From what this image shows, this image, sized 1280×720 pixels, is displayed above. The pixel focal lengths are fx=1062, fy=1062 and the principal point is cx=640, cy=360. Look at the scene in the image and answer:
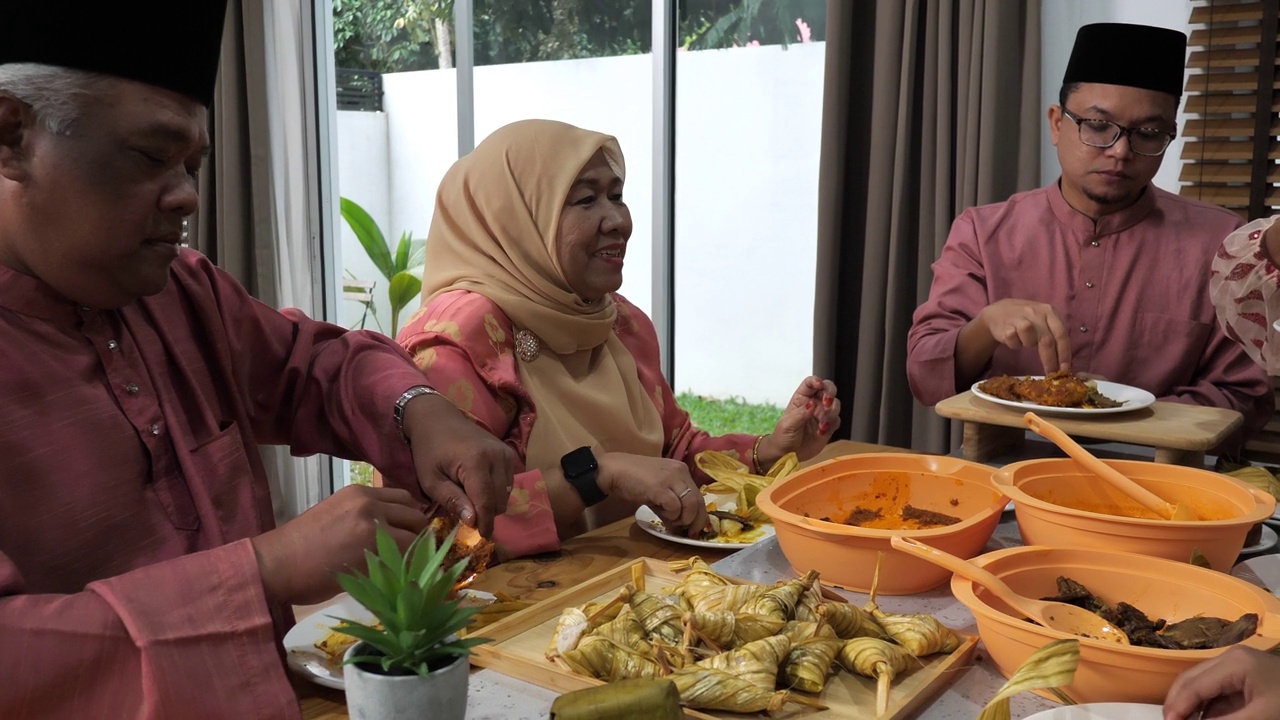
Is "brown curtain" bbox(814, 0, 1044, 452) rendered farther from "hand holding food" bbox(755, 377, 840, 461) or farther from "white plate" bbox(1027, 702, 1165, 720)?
"white plate" bbox(1027, 702, 1165, 720)

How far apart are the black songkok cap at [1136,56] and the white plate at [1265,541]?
1251mm

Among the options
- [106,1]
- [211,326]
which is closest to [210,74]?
[106,1]

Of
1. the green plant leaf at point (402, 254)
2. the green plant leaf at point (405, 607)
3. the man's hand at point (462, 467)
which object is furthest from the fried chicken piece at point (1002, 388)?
the green plant leaf at point (402, 254)

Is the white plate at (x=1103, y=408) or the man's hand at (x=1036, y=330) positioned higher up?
the man's hand at (x=1036, y=330)

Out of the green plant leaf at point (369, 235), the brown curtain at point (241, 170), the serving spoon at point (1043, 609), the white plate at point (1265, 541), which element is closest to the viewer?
the serving spoon at point (1043, 609)

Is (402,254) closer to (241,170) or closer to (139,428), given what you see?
(241,170)

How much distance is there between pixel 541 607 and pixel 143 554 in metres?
0.47

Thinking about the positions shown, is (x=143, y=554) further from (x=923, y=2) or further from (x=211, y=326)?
(x=923, y=2)

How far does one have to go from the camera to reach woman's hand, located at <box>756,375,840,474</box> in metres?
1.99

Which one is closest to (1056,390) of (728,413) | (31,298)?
(31,298)

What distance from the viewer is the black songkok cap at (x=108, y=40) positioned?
3.46 ft

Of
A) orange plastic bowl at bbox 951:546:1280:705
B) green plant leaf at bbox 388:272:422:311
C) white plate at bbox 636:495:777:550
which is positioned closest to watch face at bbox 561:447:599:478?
white plate at bbox 636:495:777:550

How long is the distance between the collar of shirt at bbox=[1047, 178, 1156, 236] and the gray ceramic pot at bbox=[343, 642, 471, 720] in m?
2.28

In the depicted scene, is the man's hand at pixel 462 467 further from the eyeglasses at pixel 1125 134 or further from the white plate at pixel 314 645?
the eyeglasses at pixel 1125 134
